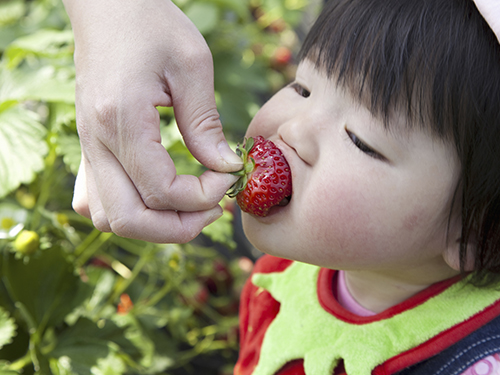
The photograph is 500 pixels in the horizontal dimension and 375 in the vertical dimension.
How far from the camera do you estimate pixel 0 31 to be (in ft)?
4.70

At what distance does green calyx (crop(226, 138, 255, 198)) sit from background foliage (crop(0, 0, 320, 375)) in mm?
309

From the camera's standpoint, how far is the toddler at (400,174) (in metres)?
0.54

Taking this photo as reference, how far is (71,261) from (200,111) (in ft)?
1.74

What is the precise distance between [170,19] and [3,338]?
0.65 metres

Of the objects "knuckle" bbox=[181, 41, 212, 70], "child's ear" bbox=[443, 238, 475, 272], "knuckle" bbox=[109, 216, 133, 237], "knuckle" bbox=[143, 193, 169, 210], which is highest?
"knuckle" bbox=[181, 41, 212, 70]

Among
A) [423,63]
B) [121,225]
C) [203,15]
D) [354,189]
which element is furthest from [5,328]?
[203,15]

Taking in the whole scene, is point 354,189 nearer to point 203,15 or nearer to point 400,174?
point 400,174

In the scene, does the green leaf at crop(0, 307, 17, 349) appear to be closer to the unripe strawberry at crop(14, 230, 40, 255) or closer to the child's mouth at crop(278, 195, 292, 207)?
the unripe strawberry at crop(14, 230, 40, 255)

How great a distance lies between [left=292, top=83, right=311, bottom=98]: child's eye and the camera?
0.67 m

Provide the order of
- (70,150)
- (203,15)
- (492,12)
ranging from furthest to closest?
(203,15) < (70,150) < (492,12)

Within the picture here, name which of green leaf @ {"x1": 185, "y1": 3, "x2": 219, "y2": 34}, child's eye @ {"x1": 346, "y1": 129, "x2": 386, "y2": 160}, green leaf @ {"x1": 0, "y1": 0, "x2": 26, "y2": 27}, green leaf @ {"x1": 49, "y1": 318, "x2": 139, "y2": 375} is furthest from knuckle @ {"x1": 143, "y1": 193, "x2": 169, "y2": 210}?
green leaf @ {"x1": 0, "y1": 0, "x2": 26, "y2": 27}

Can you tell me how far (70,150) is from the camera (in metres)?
0.89

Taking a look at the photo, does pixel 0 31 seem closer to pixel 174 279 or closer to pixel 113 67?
pixel 174 279

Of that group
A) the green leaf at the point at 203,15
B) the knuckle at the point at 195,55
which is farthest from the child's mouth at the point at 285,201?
the green leaf at the point at 203,15
